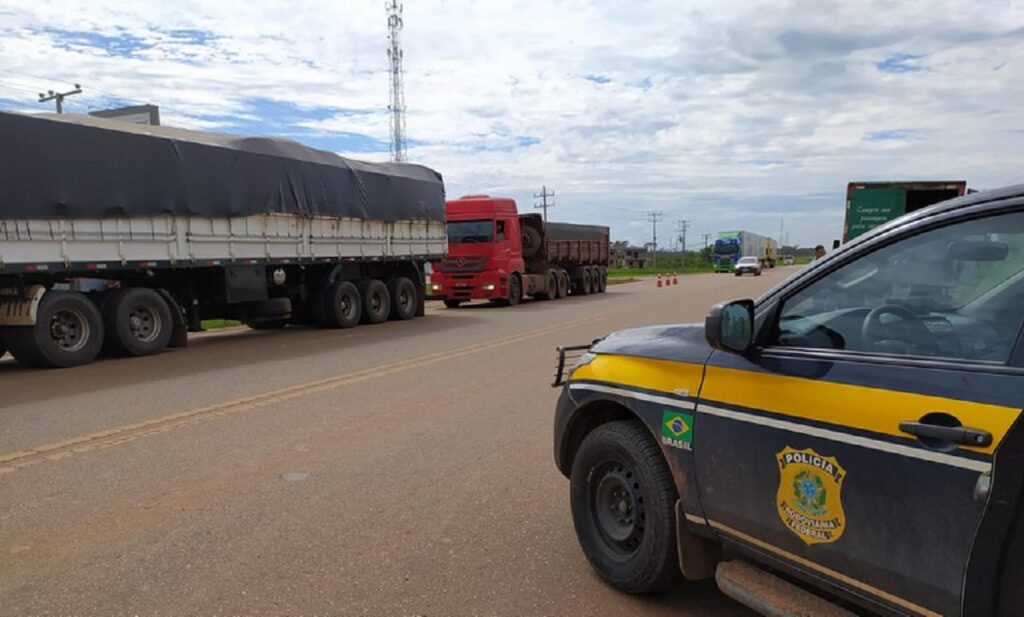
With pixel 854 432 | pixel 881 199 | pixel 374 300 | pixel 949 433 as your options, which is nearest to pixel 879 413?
pixel 854 432

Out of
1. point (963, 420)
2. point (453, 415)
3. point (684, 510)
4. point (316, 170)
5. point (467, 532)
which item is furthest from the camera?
point (316, 170)

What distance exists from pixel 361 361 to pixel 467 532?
6.76 m

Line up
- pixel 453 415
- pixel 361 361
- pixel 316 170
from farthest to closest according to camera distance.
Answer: pixel 316 170 < pixel 361 361 < pixel 453 415

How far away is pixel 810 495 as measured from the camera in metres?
2.44

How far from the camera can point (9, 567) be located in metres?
3.68

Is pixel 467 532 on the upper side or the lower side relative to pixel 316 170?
lower

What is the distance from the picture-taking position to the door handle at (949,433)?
194 cm

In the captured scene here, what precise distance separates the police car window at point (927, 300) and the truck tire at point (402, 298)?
51.6 feet

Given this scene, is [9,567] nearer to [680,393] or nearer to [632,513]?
[632,513]

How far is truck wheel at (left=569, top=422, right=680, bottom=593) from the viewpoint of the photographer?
3.14 metres

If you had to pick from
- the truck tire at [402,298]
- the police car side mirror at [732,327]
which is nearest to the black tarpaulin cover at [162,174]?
the truck tire at [402,298]

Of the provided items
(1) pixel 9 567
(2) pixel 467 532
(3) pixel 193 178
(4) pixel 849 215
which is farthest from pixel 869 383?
(4) pixel 849 215

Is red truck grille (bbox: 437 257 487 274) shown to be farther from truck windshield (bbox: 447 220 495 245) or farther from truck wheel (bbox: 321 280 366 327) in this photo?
truck wheel (bbox: 321 280 366 327)

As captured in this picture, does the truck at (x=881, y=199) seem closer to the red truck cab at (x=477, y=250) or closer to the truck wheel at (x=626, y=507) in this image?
the red truck cab at (x=477, y=250)
